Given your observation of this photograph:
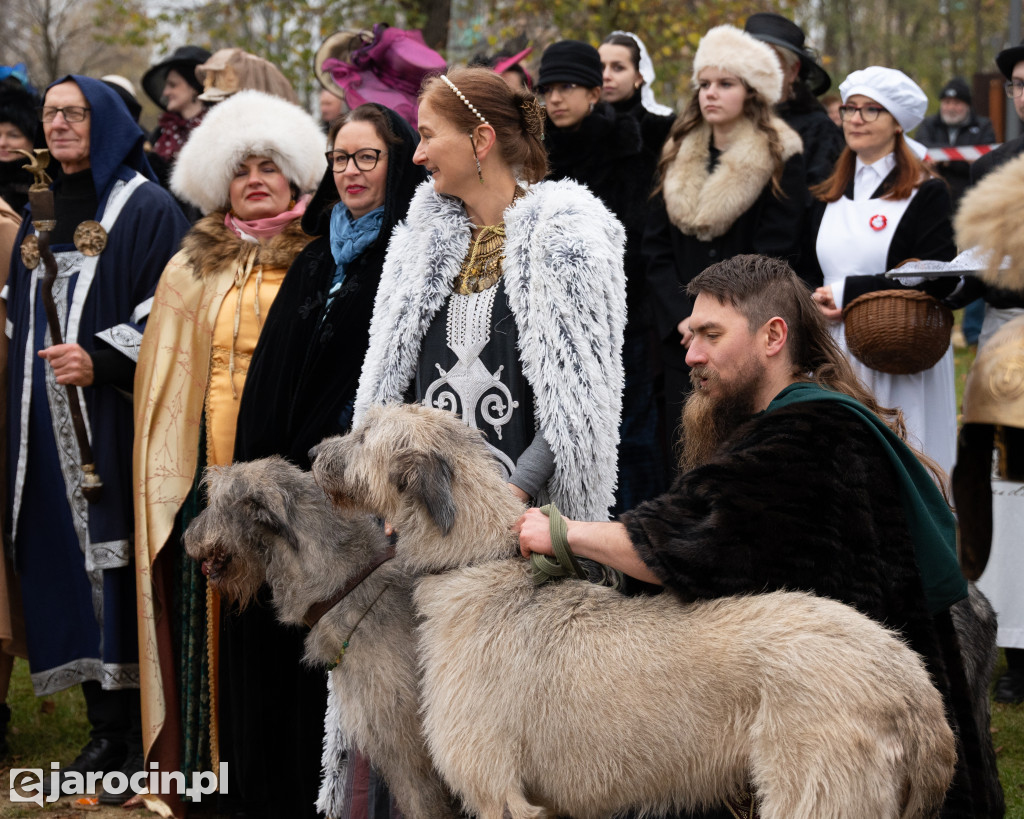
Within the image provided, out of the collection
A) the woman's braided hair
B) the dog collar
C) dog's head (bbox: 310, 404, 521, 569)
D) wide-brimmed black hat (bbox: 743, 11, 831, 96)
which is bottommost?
the dog collar

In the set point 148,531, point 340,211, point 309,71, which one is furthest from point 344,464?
point 309,71

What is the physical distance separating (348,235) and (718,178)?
7.21 ft

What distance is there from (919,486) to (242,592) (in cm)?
214

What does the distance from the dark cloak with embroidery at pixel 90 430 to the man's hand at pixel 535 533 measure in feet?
8.15

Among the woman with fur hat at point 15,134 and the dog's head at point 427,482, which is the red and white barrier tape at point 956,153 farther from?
the dog's head at point 427,482

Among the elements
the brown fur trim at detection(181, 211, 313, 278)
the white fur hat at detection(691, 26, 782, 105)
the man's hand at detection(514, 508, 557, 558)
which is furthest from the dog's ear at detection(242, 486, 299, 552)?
the white fur hat at detection(691, 26, 782, 105)

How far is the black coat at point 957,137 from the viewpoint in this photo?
1301 centimetres

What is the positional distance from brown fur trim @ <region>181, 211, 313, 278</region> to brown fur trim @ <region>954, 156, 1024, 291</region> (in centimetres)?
305

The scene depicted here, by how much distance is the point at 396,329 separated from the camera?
12.4 ft

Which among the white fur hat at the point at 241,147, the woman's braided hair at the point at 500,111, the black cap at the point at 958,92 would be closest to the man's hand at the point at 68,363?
the white fur hat at the point at 241,147

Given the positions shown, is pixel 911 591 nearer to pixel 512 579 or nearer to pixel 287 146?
pixel 512 579

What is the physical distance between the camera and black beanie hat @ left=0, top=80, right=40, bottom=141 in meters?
6.25

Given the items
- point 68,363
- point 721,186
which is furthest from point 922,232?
point 68,363

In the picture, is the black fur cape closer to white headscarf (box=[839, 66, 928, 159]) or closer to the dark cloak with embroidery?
the dark cloak with embroidery
